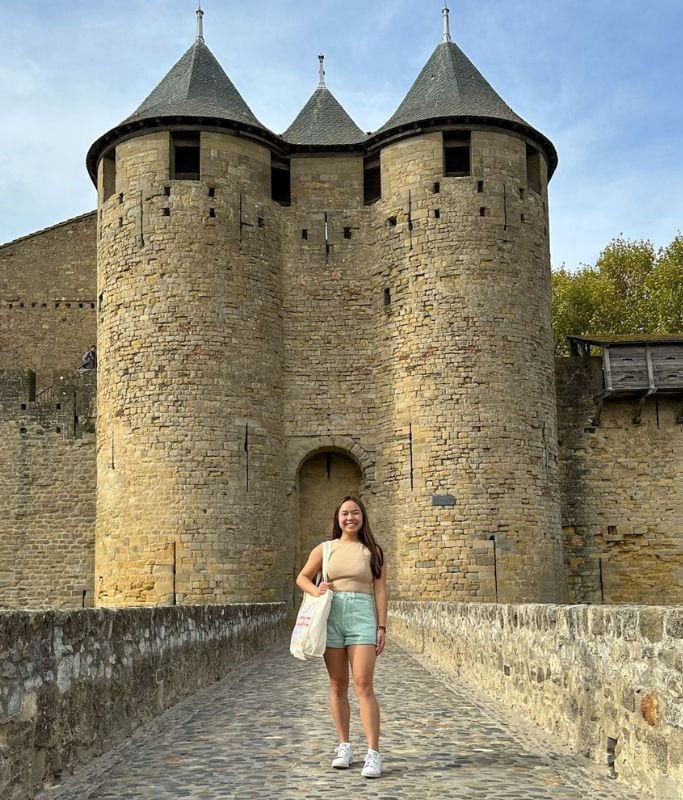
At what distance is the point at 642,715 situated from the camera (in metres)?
4.45

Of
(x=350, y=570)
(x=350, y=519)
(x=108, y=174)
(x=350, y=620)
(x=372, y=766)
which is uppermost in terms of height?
(x=108, y=174)

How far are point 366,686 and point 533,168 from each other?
1879 cm

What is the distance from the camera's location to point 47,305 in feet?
86.9

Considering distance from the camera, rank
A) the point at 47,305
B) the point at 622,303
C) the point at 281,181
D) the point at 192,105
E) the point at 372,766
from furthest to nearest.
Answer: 1. the point at 622,303
2. the point at 47,305
3. the point at 281,181
4. the point at 192,105
5. the point at 372,766

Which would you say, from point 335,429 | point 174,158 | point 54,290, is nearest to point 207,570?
point 335,429

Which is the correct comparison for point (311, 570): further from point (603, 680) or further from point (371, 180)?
point (371, 180)

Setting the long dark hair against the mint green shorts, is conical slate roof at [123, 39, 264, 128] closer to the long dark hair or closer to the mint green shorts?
the long dark hair

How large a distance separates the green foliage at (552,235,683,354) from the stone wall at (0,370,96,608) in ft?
56.4

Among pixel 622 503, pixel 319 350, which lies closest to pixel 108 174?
pixel 319 350

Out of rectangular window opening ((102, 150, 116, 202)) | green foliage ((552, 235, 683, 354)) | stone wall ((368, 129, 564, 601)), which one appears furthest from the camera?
green foliage ((552, 235, 683, 354))

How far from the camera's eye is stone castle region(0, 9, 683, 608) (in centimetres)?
2003

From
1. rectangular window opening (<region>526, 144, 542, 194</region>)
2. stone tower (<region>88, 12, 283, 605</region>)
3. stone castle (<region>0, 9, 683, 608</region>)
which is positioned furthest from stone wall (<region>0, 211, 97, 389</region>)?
rectangular window opening (<region>526, 144, 542, 194</region>)

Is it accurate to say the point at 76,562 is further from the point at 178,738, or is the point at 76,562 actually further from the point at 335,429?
the point at 178,738

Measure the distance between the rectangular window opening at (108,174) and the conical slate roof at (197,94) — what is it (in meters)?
1.03
